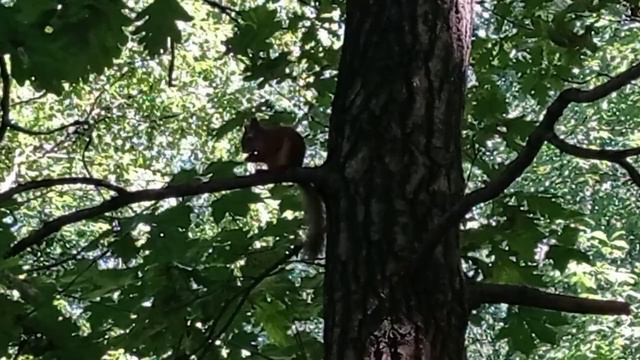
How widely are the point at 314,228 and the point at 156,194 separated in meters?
0.59

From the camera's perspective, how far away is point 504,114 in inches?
82.1

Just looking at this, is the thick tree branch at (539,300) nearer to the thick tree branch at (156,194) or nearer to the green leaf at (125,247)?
the thick tree branch at (156,194)

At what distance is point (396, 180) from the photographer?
1.33 m

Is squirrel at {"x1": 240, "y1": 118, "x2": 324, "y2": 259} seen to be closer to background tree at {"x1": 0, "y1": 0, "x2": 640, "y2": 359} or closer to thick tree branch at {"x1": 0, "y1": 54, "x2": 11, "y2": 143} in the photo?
background tree at {"x1": 0, "y1": 0, "x2": 640, "y2": 359}

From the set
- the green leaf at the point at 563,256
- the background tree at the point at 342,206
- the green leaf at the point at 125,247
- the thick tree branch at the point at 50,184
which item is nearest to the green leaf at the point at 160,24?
the background tree at the point at 342,206

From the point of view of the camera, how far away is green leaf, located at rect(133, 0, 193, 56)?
1624 millimetres

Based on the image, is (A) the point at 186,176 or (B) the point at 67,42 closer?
(B) the point at 67,42

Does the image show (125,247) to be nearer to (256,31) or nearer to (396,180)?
(396,180)

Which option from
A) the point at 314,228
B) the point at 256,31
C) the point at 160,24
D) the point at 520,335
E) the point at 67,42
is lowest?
the point at 520,335

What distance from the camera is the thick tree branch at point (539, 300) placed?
3.91 feet

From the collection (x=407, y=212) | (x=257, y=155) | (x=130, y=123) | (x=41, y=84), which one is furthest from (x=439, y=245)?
(x=130, y=123)

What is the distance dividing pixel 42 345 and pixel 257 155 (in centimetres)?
74

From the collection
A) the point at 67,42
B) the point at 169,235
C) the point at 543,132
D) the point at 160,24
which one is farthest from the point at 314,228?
the point at 543,132

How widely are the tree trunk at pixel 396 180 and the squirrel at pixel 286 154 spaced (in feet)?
1.21
